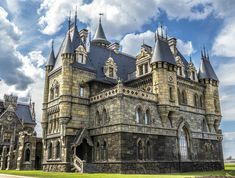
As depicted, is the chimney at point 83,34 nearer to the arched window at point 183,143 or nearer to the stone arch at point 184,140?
the stone arch at point 184,140

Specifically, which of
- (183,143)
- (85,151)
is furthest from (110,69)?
(183,143)

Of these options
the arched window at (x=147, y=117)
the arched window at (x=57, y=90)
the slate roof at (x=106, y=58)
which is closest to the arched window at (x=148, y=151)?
the arched window at (x=147, y=117)

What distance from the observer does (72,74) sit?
1420 inches

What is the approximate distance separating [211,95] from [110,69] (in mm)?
16166

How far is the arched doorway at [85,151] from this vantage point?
113 ft

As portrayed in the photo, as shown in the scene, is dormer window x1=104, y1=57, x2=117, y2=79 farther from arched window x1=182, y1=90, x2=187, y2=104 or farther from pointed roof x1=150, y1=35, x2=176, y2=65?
arched window x1=182, y1=90, x2=187, y2=104

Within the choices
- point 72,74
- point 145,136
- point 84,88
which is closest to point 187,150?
point 145,136

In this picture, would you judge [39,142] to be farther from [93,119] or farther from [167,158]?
[167,158]

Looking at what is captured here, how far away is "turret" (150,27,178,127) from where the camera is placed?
114 feet

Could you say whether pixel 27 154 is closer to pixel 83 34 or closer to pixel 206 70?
pixel 83 34

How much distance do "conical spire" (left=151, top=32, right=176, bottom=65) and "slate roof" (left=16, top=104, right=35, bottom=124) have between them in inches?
1696

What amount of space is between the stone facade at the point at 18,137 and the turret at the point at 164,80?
2017 centimetres

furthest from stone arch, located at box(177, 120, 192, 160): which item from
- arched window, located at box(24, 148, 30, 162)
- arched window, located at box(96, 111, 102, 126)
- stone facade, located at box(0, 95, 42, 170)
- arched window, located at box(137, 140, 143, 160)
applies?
arched window, located at box(24, 148, 30, 162)

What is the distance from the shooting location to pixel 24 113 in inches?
2751
